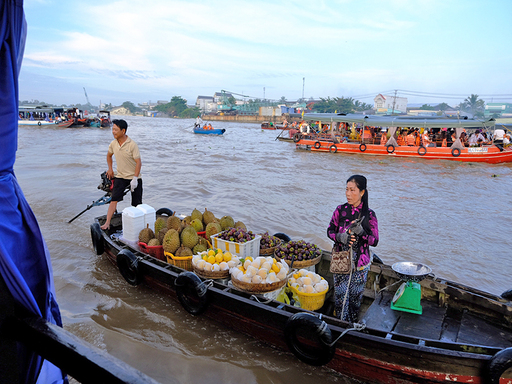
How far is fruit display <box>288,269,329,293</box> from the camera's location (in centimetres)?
399

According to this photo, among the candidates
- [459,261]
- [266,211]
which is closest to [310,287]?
[459,261]

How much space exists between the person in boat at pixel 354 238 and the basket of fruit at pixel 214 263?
1.35 m

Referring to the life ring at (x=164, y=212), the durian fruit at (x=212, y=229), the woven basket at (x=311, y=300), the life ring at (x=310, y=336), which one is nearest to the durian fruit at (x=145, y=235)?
the durian fruit at (x=212, y=229)

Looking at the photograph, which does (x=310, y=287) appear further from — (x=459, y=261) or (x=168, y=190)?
(x=168, y=190)

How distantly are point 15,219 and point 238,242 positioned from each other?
134 inches

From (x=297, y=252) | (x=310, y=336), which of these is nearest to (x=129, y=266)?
(x=297, y=252)

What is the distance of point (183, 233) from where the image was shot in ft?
16.1

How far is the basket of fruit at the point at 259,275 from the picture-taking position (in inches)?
151

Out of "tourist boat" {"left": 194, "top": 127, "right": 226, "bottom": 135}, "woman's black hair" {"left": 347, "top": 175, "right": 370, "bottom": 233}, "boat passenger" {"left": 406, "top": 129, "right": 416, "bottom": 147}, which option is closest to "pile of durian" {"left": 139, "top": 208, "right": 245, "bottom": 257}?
"woman's black hair" {"left": 347, "top": 175, "right": 370, "bottom": 233}

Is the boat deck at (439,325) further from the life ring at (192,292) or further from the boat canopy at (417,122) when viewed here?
the boat canopy at (417,122)

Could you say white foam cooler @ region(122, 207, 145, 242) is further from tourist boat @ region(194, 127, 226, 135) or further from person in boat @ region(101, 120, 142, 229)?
tourist boat @ region(194, 127, 226, 135)

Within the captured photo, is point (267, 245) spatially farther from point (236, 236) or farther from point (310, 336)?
point (310, 336)

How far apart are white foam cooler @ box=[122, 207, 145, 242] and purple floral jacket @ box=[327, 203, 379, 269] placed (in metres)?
3.10

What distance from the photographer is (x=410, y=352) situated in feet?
9.46
